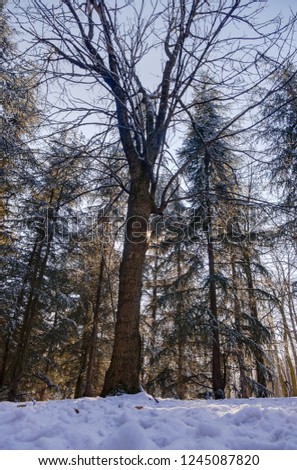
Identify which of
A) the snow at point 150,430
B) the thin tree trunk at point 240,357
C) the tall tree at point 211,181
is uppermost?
the tall tree at point 211,181

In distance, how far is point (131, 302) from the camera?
4.33 m

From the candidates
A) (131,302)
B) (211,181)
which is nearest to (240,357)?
(131,302)

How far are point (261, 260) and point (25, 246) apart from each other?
28.5 ft

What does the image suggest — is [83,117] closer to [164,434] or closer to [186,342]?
[164,434]

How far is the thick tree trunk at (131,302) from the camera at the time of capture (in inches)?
159

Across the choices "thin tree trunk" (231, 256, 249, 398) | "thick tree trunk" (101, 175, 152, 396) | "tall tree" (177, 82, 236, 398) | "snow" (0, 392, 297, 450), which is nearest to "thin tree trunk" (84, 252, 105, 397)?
"tall tree" (177, 82, 236, 398)

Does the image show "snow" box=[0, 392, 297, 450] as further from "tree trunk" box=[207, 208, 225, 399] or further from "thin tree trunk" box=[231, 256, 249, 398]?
"thin tree trunk" box=[231, 256, 249, 398]

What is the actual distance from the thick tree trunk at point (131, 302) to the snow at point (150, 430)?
1754 mm

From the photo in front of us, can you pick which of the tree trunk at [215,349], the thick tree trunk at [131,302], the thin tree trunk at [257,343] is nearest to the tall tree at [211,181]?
the tree trunk at [215,349]

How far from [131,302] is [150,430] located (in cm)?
249

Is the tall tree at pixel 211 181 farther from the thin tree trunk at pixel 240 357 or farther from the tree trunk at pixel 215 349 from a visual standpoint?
the thin tree trunk at pixel 240 357

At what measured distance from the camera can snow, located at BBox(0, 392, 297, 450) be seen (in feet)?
5.35

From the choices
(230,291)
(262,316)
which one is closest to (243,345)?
(230,291)
